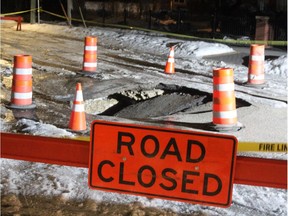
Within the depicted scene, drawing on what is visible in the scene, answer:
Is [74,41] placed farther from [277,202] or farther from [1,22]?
[277,202]

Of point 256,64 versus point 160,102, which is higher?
point 256,64

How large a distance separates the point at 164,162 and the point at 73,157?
75 centimetres

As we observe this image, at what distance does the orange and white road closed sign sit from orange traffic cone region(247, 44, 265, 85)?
774cm

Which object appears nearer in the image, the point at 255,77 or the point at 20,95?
the point at 20,95

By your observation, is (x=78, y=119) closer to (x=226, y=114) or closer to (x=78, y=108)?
(x=78, y=108)

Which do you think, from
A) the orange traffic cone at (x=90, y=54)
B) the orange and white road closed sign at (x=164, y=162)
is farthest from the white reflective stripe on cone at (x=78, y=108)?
the orange traffic cone at (x=90, y=54)

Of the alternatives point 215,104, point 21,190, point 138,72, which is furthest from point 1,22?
point 21,190

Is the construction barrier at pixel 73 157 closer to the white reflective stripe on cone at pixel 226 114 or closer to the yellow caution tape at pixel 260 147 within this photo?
the yellow caution tape at pixel 260 147

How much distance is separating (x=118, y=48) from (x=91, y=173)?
14338mm

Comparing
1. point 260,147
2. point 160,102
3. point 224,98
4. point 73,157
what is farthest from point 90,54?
point 73,157

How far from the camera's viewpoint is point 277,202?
5.10 metres

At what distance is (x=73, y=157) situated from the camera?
3.85 m

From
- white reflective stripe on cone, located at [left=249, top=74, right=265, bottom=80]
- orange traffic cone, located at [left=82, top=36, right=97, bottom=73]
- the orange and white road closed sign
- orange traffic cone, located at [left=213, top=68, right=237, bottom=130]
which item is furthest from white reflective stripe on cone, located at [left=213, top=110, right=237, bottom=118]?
orange traffic cone, located at [left=82, top=36, right=97, bottom=73]

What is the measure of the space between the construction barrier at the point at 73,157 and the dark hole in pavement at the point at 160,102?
5.53 metres
